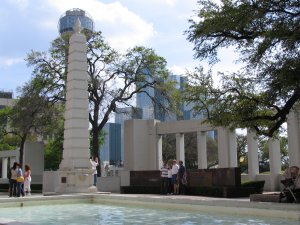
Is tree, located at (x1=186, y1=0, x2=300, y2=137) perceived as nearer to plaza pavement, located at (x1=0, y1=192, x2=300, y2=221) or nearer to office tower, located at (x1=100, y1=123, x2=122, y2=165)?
plaza pavement, located at (x1=0, y1=192, x2=300, y2=221)

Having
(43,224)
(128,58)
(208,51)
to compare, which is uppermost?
(128,58)

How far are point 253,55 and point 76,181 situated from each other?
1215cm

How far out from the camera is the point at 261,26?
1556cm

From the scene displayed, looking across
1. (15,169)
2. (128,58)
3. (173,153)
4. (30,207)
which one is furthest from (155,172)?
(173,153)

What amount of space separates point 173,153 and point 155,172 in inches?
1361

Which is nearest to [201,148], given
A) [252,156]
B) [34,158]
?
[252,156]

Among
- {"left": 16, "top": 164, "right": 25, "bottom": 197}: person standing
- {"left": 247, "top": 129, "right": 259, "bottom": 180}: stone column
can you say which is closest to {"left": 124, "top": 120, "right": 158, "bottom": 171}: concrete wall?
{"left": 247, "top": 129, "right": 259, "bottom": 180}: stone column

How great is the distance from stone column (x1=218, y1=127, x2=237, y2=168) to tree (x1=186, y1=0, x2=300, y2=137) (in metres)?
12.3

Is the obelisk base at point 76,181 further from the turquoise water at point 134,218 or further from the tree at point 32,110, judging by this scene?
the tree at point 32,110

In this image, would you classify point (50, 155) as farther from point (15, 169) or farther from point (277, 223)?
point (277, 223)

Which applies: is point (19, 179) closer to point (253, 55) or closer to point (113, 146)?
point (253, 55)

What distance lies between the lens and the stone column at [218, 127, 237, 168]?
31953 mm

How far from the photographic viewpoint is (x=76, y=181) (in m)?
24.0

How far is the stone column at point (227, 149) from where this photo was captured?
32.0 m
